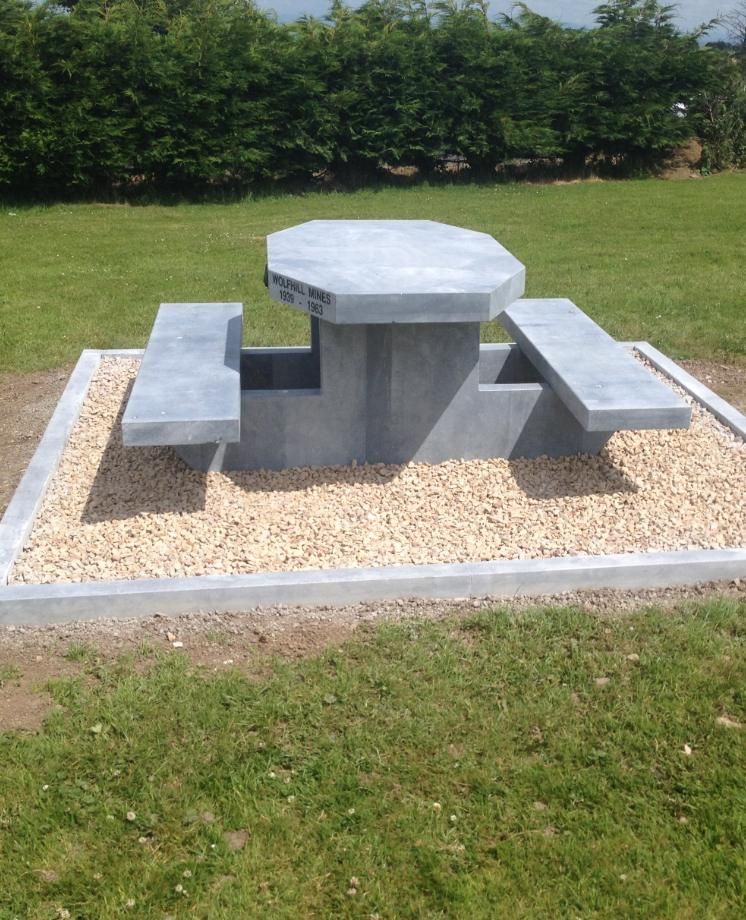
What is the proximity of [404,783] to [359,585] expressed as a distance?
4.00ft

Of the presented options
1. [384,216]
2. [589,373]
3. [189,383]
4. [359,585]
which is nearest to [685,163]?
[384,216]

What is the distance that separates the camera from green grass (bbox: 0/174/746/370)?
905cm

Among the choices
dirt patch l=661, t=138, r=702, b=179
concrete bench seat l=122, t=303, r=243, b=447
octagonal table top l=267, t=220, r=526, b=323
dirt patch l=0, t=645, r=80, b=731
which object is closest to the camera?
dirt patch l=0, t=645, r=80, b=731

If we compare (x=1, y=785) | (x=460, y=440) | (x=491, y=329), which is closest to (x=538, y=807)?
A: (x=1, y=785)

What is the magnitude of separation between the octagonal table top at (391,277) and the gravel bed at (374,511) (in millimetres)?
1034

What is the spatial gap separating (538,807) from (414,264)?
11.0 ft

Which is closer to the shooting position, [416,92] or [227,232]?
[227,232]

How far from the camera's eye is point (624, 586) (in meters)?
4.87

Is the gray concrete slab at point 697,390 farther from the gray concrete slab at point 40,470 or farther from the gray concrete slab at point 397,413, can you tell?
the gray concrete slab at point 40,470

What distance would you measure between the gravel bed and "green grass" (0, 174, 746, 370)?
9.09 feet

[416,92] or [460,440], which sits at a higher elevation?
[416,92]

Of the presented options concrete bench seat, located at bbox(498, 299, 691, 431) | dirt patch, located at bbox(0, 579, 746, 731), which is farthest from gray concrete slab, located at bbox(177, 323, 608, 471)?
dirt patch, located at bbox(0, 579, 746, 731)

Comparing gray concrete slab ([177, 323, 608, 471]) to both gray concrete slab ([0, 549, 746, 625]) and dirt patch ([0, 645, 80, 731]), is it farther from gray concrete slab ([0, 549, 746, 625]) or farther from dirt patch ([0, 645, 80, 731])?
dirt patch ([0, 645, 80, 731])

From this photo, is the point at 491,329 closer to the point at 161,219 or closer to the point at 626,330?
the point at 626,330
